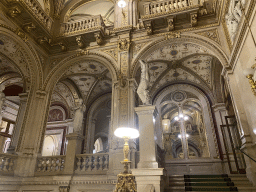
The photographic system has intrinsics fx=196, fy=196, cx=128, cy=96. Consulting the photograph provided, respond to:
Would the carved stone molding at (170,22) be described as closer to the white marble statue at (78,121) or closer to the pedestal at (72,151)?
the white marble statue at (78,121)

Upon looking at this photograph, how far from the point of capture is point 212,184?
18.6 ft

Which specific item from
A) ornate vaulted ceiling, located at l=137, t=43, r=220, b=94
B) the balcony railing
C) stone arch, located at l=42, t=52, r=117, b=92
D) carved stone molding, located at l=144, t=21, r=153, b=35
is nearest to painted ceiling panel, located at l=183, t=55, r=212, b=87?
ornate vaulted ceiling, located at l=137, t=43, r=220, b=94

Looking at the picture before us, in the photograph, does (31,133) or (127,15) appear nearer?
(31,133)

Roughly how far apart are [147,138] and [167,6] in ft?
18.2

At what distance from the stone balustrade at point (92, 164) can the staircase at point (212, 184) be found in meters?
1.98

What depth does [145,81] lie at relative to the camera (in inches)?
202

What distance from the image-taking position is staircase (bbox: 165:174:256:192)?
16.8ft

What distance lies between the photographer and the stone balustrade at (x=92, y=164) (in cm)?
597

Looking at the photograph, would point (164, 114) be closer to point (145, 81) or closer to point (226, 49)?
point (226, 49)

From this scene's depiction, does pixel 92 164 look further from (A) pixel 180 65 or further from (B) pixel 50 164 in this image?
(A) pixel 180 65

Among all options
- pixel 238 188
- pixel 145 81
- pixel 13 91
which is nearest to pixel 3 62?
pixel 13 91

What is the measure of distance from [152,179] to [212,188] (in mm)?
2396

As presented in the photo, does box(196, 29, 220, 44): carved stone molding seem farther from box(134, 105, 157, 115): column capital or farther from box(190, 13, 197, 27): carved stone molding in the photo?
box(134, 105, 157, 115): column capital

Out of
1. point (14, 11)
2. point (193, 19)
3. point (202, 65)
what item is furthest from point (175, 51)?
point (14, 11)
